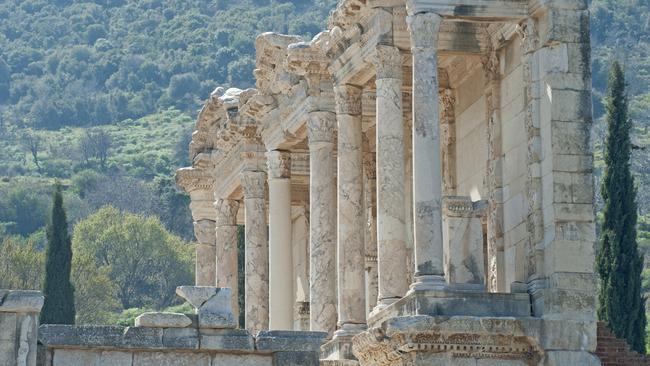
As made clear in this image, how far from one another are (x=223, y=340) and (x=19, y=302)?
2.69 metres

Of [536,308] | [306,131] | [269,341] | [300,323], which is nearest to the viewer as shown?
[269,341]

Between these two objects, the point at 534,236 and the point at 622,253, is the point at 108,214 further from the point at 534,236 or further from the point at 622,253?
the point at 534,236

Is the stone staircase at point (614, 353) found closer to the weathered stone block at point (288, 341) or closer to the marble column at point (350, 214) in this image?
the marble column at point (350, 214)

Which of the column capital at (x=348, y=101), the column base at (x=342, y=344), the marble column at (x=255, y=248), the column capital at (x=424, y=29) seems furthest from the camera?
the marble column at (x=255, y=248)

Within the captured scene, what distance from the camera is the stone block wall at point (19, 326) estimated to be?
81.9 feet

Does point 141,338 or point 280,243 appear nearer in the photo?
point 141,338

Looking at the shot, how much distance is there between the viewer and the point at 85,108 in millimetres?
148875

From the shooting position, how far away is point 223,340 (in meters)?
26.0

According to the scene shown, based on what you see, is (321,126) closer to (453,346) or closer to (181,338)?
(453,346)

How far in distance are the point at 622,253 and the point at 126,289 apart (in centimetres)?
5571

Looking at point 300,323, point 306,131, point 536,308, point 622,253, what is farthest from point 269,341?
point 622,253

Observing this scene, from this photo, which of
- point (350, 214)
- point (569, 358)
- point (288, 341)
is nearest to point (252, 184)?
point (350, 214)

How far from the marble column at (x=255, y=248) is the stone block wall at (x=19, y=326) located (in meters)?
23.5

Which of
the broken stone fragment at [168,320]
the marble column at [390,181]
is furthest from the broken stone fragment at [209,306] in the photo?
the marble column at [390,181]
